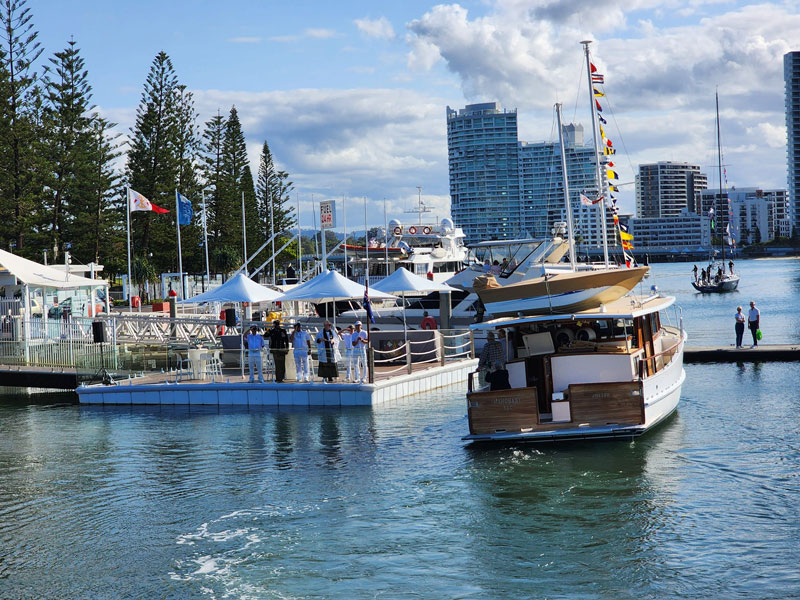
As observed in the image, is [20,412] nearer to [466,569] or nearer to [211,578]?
[211,578]

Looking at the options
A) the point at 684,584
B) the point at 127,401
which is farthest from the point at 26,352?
the point at 684,584

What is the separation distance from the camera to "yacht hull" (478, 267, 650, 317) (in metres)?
14.5

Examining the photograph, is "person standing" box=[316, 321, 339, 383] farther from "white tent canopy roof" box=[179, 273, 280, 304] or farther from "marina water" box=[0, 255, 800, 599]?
"white tent canopy roof" box=[179, 273, 280, 304]

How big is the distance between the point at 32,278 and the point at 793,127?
18197 cm

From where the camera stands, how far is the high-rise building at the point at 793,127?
174m

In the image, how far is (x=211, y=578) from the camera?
30.0 feet

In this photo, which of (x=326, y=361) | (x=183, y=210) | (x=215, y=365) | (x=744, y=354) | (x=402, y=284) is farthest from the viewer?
(x=183, y=210)

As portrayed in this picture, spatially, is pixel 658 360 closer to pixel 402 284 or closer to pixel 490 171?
pixel 402 284

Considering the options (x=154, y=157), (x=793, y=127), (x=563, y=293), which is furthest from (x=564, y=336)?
(x=793, y=127)

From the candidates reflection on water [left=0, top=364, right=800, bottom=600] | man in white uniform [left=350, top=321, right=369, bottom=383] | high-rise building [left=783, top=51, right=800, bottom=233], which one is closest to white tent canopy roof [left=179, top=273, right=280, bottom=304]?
man in white uniform [left=350, top=321, right=369, bottom=383]

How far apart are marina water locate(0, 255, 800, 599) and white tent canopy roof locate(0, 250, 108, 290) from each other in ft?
29.1

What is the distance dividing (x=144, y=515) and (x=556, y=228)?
27236 millimetres

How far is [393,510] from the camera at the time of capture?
11.2 meters

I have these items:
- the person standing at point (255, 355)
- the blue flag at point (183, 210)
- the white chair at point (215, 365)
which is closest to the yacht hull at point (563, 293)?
the person standing at point (255, 355)
